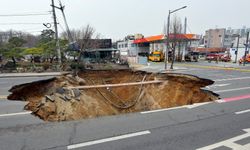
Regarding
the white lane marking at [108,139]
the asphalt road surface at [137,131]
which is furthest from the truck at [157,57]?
the white lane marking at [108,139]

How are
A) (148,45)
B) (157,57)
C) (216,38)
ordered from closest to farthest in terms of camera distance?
(157,57), (148,45), (216,38)

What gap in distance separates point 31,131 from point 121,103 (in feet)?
16.1

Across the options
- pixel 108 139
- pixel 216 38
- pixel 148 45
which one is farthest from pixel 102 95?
pixel 216 38

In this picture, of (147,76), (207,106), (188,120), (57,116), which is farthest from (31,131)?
(147,76)

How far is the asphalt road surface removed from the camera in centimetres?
459

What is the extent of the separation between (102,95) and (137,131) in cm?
447

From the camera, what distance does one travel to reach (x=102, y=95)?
9.58m

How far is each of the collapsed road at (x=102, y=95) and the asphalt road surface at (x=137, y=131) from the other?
81 centimetres

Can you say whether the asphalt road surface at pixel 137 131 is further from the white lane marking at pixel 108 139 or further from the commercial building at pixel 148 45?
the commercial building at pixel 148 45

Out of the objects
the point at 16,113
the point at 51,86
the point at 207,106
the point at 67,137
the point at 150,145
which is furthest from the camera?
the point at 51,86

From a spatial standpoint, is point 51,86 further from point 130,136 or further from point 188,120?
point 188,120

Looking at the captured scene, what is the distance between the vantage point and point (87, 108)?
7.53m

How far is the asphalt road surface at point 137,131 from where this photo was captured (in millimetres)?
4586

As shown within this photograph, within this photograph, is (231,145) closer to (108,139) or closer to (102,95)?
(108,139)
